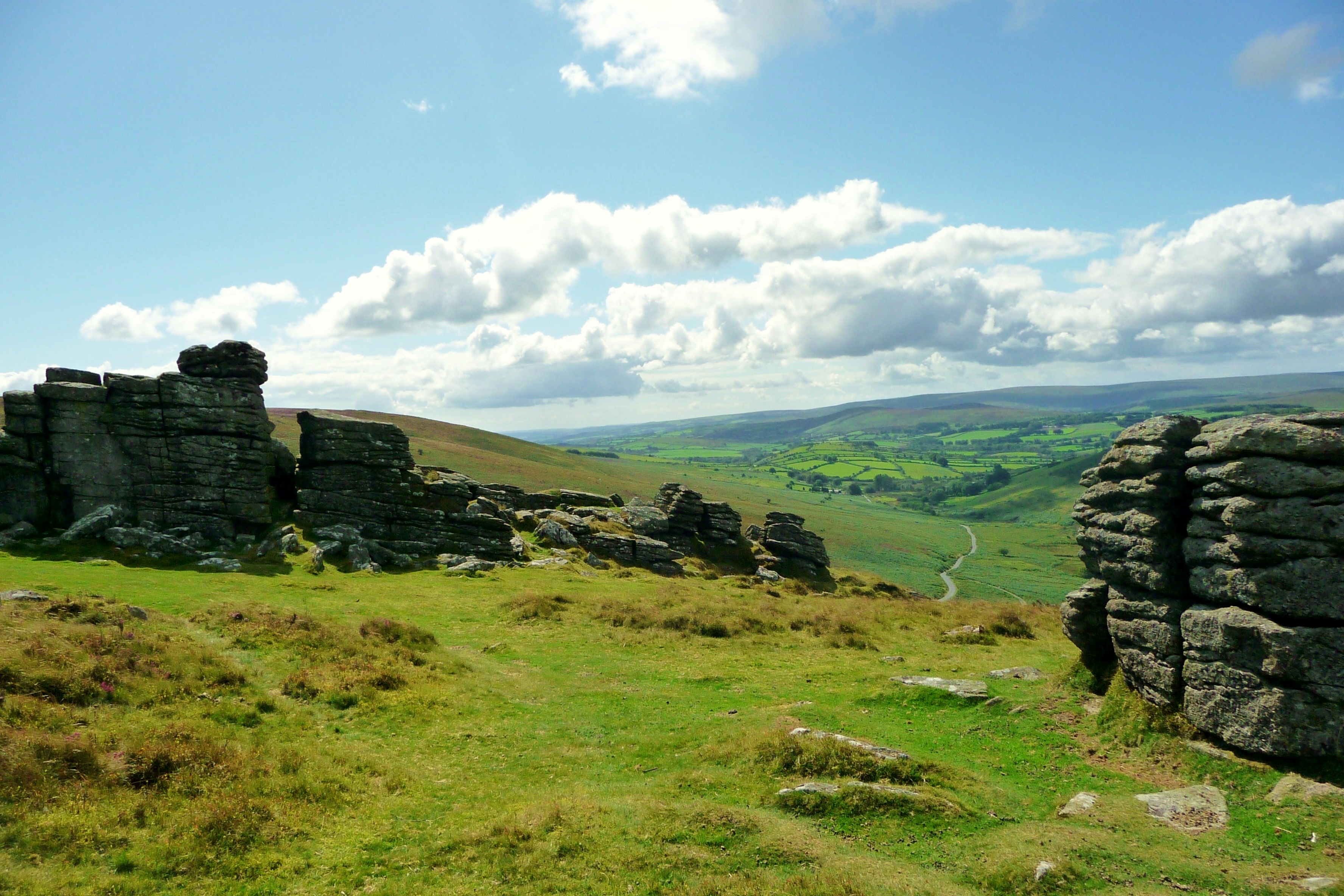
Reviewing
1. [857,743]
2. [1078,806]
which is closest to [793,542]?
[857,743]

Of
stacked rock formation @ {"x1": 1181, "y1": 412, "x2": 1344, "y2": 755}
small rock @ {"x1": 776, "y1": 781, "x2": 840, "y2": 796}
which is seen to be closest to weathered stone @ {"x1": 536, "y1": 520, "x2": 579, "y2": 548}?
small rock @ {"x1": 776, "y1": 781, "x2": 840, "y2": 796}

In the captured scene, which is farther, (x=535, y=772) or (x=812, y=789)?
(x=535, y=772)

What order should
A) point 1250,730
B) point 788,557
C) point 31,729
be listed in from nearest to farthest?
point 31,729 → point 1250,730 → point 788,557

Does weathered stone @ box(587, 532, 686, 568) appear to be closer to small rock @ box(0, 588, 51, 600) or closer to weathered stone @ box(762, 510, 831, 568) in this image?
weathered stone @ box(762, 510, 831, 568)

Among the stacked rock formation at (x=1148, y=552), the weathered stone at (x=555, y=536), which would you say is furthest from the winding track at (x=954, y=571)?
the stacked rock formation at (x=1148, y=552)

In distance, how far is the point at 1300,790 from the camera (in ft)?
57.0

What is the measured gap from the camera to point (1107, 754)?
21469mm

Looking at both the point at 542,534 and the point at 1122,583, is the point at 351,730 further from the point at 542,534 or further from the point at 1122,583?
the point at 542,534

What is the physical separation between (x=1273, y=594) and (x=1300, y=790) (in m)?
5.55

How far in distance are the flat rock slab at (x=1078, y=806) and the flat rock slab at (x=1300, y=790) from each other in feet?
14.4

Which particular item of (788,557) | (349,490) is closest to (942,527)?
(788,557)

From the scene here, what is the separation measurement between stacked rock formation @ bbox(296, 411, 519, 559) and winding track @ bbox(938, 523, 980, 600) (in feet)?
187

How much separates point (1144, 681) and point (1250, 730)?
4019 millimetres

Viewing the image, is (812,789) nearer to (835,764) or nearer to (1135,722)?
(835,764)
